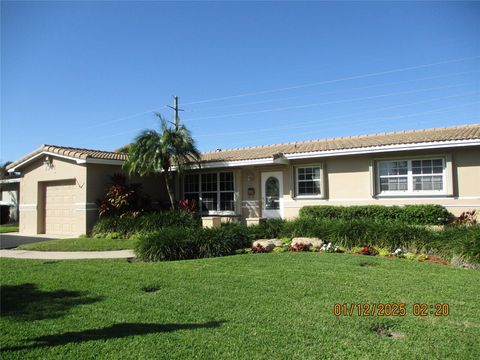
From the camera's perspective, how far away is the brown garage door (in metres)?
16.7

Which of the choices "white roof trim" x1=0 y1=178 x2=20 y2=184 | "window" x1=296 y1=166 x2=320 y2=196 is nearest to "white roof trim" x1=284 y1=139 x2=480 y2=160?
"window" x1=296 y1=166 x2=320 y2=196

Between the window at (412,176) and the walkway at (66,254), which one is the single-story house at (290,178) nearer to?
the window at (412,176)

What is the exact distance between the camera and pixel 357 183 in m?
14.5

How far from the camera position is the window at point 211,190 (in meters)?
17.8

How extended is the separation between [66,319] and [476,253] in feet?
26.9

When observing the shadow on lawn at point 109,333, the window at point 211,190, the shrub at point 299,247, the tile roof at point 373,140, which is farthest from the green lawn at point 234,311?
the window at point 211,190

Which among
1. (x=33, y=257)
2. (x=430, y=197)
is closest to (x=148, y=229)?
(x=33, y=257)

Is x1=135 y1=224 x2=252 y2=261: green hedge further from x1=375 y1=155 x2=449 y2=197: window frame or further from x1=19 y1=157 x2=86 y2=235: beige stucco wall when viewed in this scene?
x1=19 y1=157 x2=86 y2=235: beige stucco wall

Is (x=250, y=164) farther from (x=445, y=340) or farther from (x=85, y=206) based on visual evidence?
(x=445, y=340)

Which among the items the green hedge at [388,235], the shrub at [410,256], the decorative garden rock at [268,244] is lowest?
the shrub at [410,256]

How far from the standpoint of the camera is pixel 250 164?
16.0 m

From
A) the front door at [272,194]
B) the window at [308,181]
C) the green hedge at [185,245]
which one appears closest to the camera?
the green hedge at [185,245]

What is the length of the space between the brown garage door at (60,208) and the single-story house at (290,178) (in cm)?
5

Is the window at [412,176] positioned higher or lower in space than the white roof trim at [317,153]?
lower
